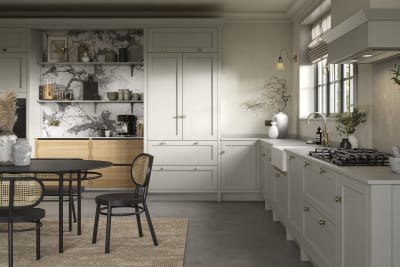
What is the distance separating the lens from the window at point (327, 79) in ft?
18.2

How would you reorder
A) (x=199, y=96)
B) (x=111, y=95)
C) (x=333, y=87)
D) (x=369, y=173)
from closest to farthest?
(x=369, y=173)
(x=333, y=87)
(x=199, y=96)
(x=111, y=95)

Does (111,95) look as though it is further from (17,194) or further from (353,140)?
(353,140)

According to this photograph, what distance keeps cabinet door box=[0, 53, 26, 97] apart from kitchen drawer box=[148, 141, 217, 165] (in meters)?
1.96

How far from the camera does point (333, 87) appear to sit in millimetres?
6117

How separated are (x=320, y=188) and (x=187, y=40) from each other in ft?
13.4

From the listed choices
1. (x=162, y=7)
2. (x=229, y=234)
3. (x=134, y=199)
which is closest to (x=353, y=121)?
(x=229, y=234)

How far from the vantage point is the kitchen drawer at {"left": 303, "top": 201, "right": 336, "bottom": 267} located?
11.1ft

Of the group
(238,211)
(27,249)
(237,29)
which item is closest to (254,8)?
(237,29)

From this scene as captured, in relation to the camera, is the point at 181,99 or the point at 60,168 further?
the point at 181,99

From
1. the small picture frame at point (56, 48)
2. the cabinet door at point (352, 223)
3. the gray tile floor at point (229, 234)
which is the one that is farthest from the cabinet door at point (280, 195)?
the small picture frame at point (56, 48)

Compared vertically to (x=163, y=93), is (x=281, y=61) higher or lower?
higher


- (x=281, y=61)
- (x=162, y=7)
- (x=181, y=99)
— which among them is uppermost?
(x=162, y=7)

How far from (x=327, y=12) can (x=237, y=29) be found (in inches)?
68.8

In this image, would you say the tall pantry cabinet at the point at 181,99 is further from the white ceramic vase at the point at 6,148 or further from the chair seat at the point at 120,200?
the white ceramic vase at the point at 6,148
